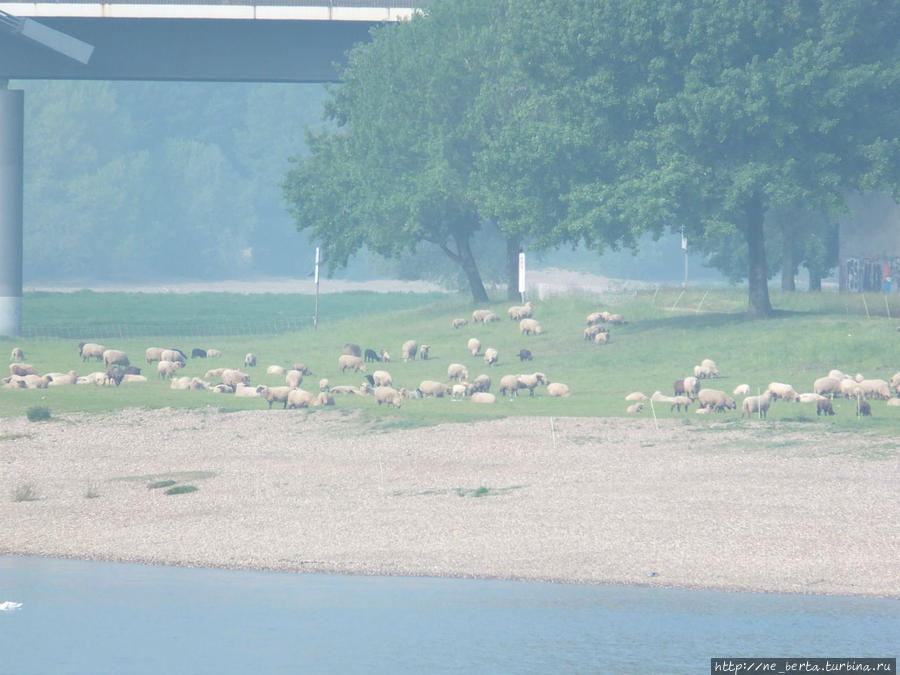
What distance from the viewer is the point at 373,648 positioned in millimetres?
16797

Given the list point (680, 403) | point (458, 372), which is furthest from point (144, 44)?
point (680, 403)

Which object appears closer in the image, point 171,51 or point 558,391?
point 558,391

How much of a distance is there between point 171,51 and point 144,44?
1194 millimetres

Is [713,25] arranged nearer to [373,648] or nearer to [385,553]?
[385,553]

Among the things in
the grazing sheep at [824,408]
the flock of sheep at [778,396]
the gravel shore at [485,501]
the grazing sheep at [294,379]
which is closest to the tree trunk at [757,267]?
the flock of sheep at [778,396]

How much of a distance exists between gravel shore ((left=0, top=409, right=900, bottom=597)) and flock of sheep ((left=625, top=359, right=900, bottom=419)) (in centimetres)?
220

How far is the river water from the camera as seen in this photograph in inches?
641

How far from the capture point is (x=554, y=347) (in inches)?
2058

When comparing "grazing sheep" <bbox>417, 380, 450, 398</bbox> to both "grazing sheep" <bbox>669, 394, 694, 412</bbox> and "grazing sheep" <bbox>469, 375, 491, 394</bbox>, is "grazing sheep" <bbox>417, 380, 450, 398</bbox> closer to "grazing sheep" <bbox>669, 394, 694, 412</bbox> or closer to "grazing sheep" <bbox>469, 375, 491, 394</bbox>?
"grazing sheep" <bbox>469, 375, 491, 394</bbox>

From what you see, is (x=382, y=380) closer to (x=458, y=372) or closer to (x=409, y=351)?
(x=458, y=372)

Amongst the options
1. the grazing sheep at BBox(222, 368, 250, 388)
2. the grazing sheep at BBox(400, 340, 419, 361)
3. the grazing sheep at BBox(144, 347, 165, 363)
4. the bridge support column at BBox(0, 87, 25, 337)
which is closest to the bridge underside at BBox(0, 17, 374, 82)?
→ the bridge support column at BBox(0, 87, 25, 337)

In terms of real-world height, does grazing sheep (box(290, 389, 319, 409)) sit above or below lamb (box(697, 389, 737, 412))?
below

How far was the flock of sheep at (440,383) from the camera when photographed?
3534 cm

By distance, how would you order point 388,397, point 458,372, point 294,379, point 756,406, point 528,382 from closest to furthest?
point 756,406
point 388,397
point 528,382
point 294,379
point 458,372
